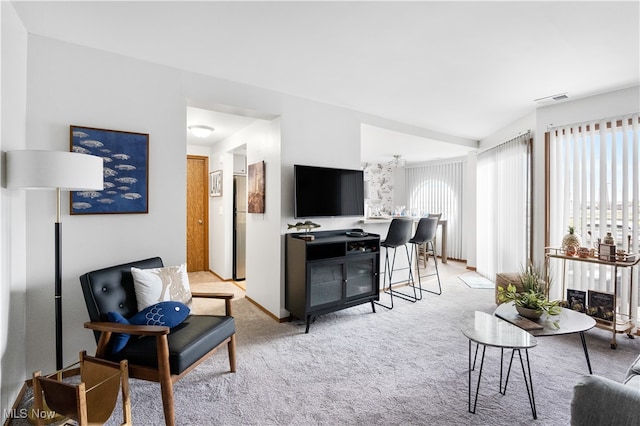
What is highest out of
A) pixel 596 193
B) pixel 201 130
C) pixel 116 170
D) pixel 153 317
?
pixel 201 130

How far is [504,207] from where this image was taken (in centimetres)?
465

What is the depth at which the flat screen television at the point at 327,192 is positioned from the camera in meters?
3.26

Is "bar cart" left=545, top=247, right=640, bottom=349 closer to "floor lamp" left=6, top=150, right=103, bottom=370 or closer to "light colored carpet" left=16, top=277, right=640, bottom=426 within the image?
"light colored carpet" left=16, top=277, right=640, bottom=426

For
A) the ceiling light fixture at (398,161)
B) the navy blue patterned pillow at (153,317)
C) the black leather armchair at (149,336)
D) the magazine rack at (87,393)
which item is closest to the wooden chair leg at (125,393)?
the magazine rack at (87,393)

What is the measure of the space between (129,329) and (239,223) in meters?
3.22

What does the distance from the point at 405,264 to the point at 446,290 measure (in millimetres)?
672

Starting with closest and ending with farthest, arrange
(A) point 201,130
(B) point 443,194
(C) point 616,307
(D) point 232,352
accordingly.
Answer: (D) point 232,352
(C) point 616,307
(A) point 201,130
(B) point 443,194

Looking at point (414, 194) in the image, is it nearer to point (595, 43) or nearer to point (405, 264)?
point (405, 264)

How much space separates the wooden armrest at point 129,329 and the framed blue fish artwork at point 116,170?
94cm

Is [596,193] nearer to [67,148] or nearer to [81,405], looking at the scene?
[81,405]

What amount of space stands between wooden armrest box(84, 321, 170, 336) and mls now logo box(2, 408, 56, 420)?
42 cm

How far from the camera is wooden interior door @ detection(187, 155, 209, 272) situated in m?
5.53

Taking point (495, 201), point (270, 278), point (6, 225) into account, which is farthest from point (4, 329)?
point (495, 201)

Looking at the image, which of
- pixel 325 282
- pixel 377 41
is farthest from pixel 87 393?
pixel 377 41
